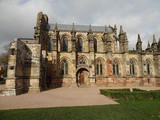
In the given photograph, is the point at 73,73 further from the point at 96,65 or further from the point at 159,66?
the point at 159,66

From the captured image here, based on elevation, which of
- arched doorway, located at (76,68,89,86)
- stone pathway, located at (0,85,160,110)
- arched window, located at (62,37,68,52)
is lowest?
stone pathway, located at (0,85,160,110)

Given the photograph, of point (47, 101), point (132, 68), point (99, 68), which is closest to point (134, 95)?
point (47, 101)

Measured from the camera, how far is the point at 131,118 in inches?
280

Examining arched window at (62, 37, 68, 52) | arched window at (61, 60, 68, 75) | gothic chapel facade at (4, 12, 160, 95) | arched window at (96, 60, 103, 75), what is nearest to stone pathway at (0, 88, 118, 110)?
gothic chapel facade at (4, 12, 160, 95)

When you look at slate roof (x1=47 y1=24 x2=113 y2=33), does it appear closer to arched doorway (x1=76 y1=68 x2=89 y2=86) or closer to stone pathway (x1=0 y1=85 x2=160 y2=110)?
arched doorway (x1=76 y1=68 x2=89 y2=86)

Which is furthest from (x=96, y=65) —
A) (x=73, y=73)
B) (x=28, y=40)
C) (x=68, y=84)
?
(x=28, y=40)

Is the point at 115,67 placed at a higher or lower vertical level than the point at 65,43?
lower

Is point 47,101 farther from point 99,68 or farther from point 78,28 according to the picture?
point 78,28

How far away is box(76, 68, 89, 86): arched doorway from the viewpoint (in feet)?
92.7

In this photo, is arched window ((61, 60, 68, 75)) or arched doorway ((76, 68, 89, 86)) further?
arched doorway ((76, 68, 89, 86))

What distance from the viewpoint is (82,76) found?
28.5m

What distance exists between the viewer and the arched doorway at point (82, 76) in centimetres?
2825

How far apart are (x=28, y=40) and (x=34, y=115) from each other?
661 inches

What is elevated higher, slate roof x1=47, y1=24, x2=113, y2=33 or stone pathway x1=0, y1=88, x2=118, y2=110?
slate roof x1=47, y1=24, x2=113, y2=33
